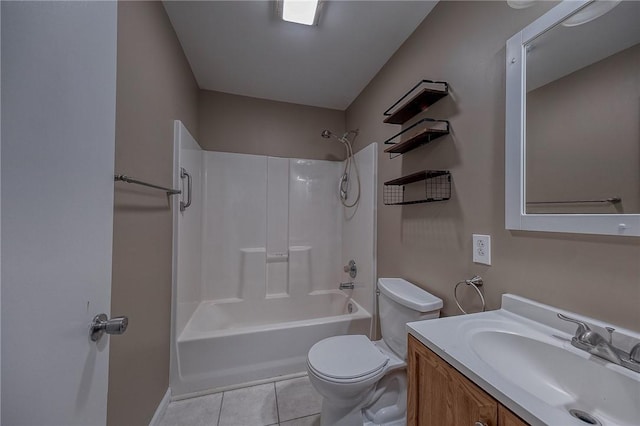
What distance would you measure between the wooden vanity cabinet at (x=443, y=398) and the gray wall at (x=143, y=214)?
1210 mm

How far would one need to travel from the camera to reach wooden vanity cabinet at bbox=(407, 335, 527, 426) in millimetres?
582

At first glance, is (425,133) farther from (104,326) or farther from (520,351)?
(104,326)

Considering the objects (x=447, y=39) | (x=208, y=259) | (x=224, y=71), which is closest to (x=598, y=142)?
(x=447, y=39)

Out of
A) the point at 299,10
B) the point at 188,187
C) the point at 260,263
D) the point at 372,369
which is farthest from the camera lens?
the point at 260,263

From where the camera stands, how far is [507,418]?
54 centimetres

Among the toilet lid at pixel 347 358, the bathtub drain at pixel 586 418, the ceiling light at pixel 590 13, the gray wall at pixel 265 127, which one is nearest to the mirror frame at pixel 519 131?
the ceiling light at pixel 590 13

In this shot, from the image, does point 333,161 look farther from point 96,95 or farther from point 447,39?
point 96,95

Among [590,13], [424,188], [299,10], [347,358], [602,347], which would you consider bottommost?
[347,358]

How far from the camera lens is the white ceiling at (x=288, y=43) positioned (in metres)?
1.45

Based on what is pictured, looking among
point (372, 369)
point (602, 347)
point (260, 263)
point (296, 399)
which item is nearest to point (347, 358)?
point (372, 369)

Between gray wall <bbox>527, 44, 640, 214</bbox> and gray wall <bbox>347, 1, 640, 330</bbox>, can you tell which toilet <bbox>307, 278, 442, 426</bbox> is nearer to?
gray wall <bbox>347, 1, 640, 330</bbox>

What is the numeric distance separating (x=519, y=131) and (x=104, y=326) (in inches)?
61.0

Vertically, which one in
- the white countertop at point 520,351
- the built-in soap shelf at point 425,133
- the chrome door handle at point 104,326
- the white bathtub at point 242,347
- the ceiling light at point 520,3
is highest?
the ceiling light at point 520,3

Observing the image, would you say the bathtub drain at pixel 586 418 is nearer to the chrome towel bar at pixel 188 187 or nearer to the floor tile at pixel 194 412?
the floor tile at pixel 194 412
